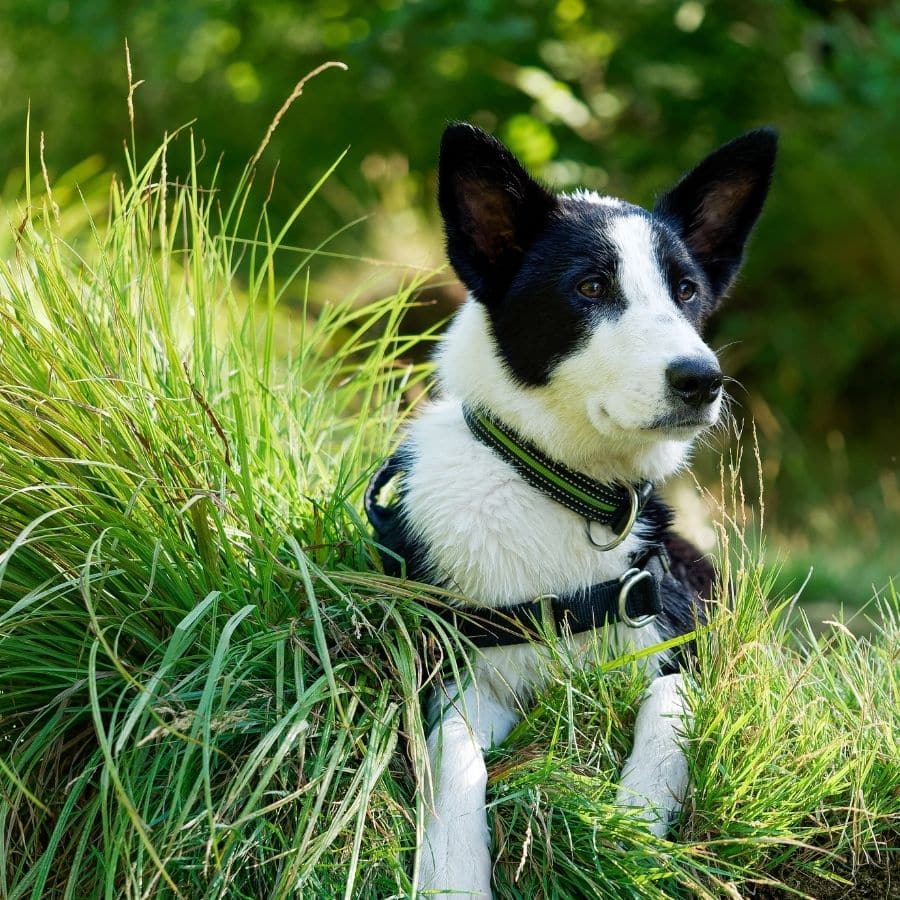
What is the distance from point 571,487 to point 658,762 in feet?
1.92

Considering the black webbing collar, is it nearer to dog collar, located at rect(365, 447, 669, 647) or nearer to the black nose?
dog collar, located at rect(365, 447, 669, 647)

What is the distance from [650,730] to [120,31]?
6.33 metres

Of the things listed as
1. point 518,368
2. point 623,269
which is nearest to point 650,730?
point 518,368

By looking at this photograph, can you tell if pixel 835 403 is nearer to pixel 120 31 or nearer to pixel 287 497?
pixel 120 31

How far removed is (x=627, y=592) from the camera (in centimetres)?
238

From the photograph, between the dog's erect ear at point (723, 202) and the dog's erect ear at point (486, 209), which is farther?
the dog's erect ear at point (723, 202)

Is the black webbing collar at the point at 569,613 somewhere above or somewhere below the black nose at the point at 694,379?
below

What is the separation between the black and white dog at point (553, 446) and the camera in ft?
7.44

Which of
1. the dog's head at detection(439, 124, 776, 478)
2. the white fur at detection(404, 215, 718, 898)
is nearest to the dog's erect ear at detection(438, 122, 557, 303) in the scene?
the dog's head at detection(439, 124, 776, 478)

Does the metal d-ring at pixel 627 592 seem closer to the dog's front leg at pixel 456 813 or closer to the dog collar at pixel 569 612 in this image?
the dog collar at pixel 569 612

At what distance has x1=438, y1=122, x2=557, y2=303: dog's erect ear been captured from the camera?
98.0 inches

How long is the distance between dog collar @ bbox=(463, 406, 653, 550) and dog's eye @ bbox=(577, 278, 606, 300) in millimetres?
337

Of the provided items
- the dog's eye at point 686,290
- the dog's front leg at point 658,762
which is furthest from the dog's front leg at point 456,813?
the dog's eye at point 686,290

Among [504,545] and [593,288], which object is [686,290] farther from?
[504,545]
